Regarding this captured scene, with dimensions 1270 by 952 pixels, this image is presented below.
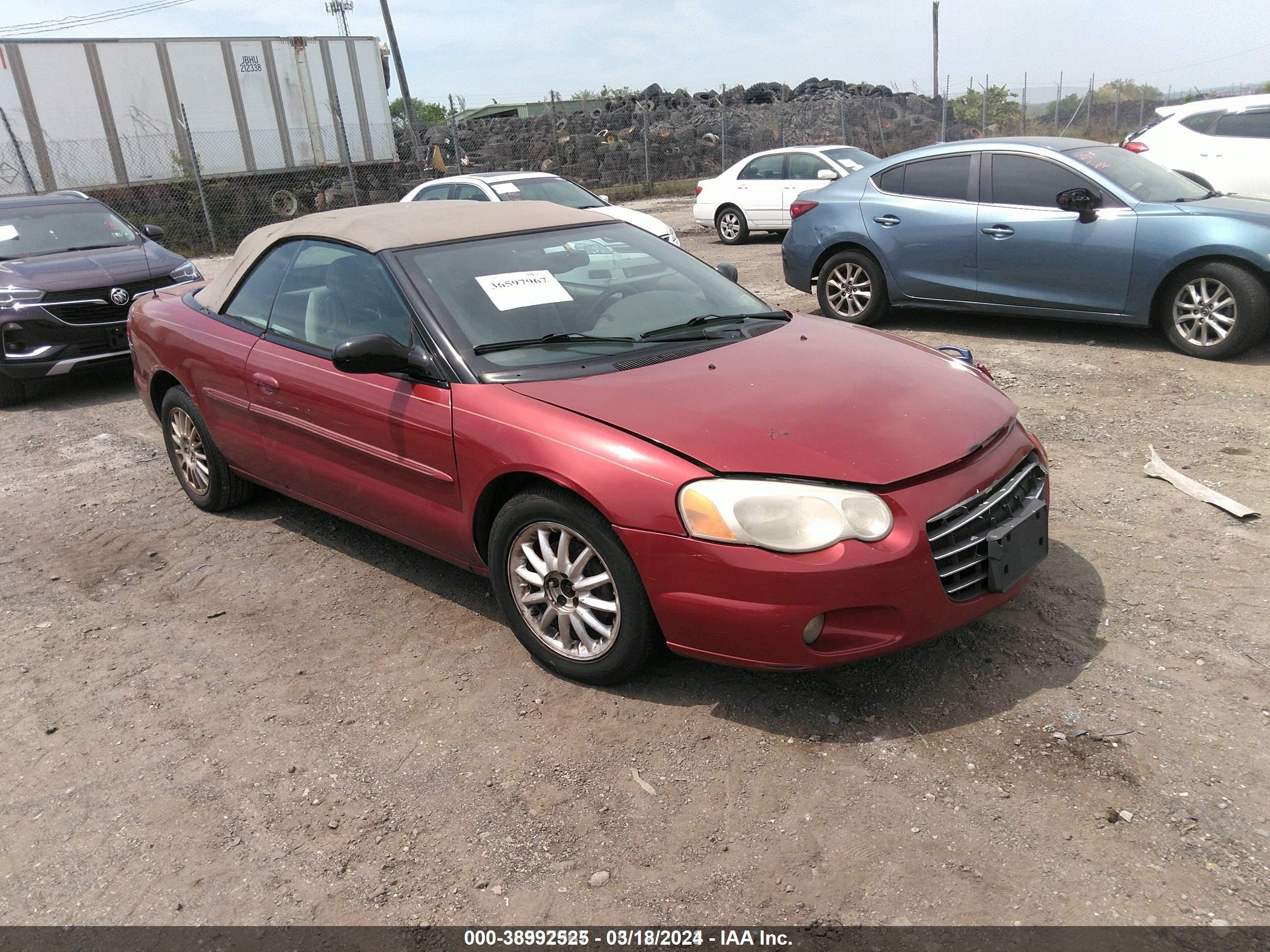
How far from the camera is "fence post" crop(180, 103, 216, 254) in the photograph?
61.4 feet

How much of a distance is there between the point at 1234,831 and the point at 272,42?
22670mm

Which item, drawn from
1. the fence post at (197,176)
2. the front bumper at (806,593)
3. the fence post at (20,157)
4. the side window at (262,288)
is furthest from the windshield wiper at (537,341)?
the fence post at (20,157)

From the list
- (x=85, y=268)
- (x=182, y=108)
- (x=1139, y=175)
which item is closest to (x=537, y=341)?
(x=1139, y=175)

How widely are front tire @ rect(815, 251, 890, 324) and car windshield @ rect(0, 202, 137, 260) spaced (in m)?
6.40

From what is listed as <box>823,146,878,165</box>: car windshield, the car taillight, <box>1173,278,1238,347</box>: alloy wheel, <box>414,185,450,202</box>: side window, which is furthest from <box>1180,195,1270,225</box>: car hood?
<box>414,185,450,202</box>: side window

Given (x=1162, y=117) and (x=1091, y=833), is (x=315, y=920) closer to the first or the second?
(x=1091, y=833)

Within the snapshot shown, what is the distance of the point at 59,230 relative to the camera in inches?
351

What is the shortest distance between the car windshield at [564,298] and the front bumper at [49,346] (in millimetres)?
5244

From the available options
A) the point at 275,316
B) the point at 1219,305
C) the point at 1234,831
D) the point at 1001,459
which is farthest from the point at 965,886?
the point at 1219,305

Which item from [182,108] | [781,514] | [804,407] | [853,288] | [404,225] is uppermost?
[182,108]

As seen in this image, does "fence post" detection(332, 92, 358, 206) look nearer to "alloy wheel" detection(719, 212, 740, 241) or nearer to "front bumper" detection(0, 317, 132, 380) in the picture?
"alloy wheel" detection(719, 212, 740, 241)

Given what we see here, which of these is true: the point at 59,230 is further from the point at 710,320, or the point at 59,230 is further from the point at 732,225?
the point at 732,225

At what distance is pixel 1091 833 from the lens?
258 centimetres

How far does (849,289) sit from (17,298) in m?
6.77
